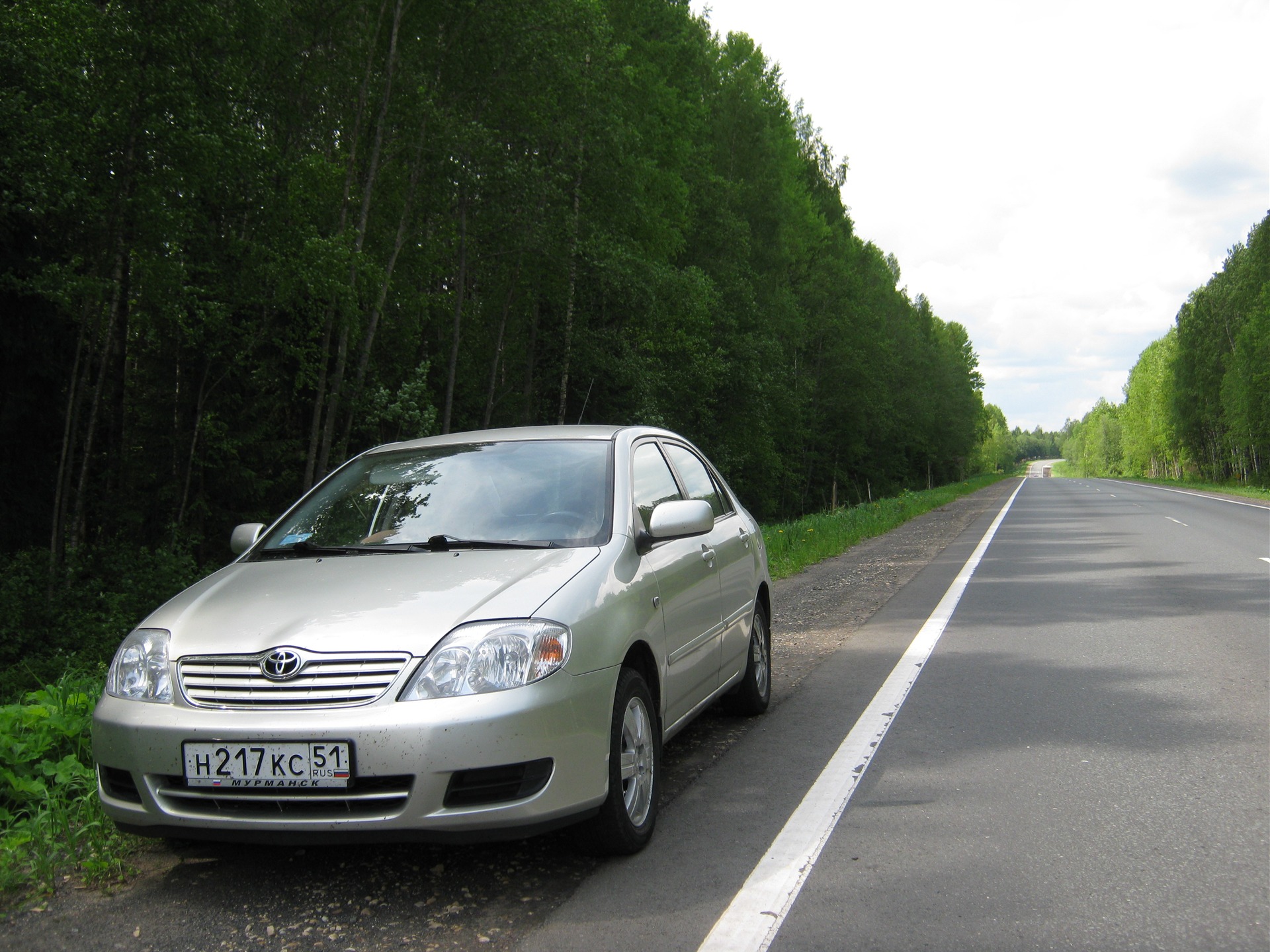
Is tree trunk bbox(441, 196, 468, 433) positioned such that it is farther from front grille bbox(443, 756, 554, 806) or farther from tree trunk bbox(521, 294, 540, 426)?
front grille bbox(443, 756, 554, 806)

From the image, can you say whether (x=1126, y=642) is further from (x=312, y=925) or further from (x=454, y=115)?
(x=454, y=115)

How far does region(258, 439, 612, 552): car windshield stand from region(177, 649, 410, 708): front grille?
1002 millimetres

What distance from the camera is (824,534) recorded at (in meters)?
18.5

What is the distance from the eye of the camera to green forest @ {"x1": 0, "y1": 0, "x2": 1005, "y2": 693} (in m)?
13.2

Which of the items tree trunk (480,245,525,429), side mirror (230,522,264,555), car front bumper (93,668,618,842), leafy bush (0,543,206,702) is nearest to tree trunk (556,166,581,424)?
tree trunk (480,245,525,429)

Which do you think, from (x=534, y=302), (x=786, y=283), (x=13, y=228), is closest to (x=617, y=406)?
(x=534, y=302)

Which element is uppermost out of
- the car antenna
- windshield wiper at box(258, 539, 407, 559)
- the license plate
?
the car antenna

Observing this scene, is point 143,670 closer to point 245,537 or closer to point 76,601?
point 245,537

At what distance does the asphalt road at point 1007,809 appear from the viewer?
308 centimetres

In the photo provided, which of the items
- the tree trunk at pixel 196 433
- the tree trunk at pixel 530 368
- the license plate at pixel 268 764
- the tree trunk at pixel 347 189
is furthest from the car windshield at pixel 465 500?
the tree trunk at pixel 530 368

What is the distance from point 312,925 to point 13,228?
14499 millimetres

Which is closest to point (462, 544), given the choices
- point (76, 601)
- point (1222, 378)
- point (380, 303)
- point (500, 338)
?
point (76, 601)

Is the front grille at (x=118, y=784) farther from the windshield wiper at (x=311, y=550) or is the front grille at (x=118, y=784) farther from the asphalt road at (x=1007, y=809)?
the asphalt road at (x=1007, y=809)

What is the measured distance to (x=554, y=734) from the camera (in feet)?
10.9
